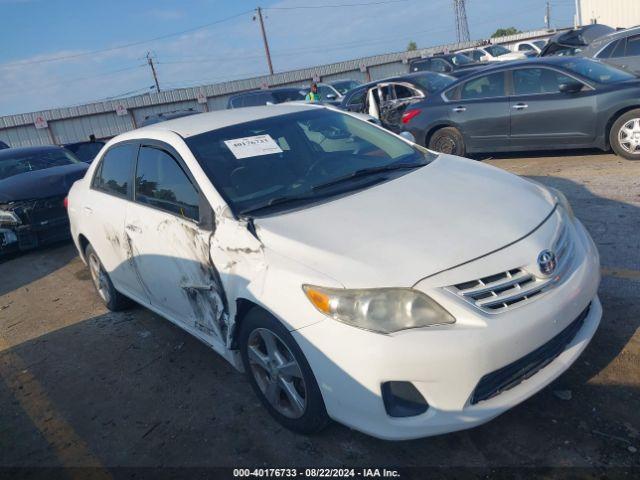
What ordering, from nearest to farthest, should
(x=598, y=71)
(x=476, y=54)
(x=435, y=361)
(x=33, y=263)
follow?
(x=435, y=361) → (x=33, y=263) → (x=598, y=71) → (x=476, y=54)

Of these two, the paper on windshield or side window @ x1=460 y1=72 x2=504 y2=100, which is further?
side window @ x1=460 y1=72 x2=504 y2=100

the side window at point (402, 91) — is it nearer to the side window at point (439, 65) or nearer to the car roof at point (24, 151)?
the car roof at point (24, 151)

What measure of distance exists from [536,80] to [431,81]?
152 inches

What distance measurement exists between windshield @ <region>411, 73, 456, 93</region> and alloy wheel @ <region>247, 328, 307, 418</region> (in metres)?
9.23

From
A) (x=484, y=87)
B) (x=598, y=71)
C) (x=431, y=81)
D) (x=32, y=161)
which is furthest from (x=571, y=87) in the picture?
(x=32, y=161)

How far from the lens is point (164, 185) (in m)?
3.62

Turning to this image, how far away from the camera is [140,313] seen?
4930 millimetres

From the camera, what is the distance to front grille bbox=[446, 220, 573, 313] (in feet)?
7.68

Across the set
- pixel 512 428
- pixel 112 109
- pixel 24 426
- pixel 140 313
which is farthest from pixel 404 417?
pixel 112 109

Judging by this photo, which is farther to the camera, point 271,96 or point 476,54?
point 476,54

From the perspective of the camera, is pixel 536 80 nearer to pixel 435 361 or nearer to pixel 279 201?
pixel 279 201

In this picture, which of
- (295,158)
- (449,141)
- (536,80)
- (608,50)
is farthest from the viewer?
(608,50)

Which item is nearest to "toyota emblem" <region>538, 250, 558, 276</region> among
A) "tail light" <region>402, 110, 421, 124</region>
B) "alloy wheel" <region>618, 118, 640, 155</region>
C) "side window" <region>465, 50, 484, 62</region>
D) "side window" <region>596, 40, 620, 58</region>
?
"alloy wheel" <region>618, 118, 640, 155</region>

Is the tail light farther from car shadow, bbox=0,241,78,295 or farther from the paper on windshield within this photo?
the paper on windshield
